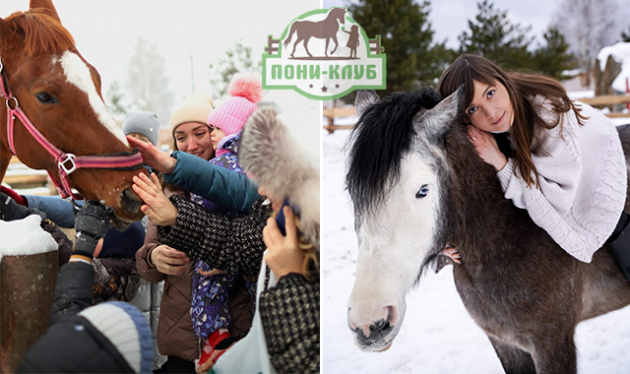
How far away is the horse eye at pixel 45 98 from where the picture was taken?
96 centimetres

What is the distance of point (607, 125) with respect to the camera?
4.11 ft

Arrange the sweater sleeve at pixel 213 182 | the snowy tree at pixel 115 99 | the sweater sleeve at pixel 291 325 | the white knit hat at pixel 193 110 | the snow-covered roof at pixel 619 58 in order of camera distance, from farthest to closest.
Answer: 1. the snow-covered roof at pixel 619 58
2. the white knit hat at pixel 193 110
3. the snowy tree at pixel 115 99
4. the sweater sleeve at pixel 213 182
5. the sweater sleeve at pixel 291 325

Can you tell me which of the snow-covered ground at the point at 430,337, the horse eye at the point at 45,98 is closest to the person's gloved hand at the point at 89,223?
the horse eye at the point at 45,98

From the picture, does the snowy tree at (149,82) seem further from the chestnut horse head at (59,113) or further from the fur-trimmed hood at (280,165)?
the fur-trimmed hood at (280,165)

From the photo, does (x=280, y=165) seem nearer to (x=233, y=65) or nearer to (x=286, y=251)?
(x=286, y=251)

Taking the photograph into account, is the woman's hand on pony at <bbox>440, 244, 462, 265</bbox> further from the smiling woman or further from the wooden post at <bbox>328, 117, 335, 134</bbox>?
the wooden post at <bbox>328, 117, 335, 134</bbox>

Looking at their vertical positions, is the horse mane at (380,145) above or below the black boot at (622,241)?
above

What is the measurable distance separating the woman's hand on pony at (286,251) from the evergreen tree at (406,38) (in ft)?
6.60

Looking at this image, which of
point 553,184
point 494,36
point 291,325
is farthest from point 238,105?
point 494,36

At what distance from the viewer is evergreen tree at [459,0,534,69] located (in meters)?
2.92

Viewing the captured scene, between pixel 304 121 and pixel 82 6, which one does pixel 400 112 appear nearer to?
pixel 304 121

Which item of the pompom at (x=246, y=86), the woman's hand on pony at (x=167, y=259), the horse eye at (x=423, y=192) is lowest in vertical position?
the woman's hand on pony at (x=167, y=259)

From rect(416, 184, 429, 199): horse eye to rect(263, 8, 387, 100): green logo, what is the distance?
0.51m

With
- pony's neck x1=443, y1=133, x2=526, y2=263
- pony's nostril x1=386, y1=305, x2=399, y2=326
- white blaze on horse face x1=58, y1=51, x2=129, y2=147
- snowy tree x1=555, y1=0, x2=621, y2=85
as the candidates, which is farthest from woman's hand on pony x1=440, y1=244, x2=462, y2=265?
snowy tree x1=555, y1=0, x2=621, y2=85
